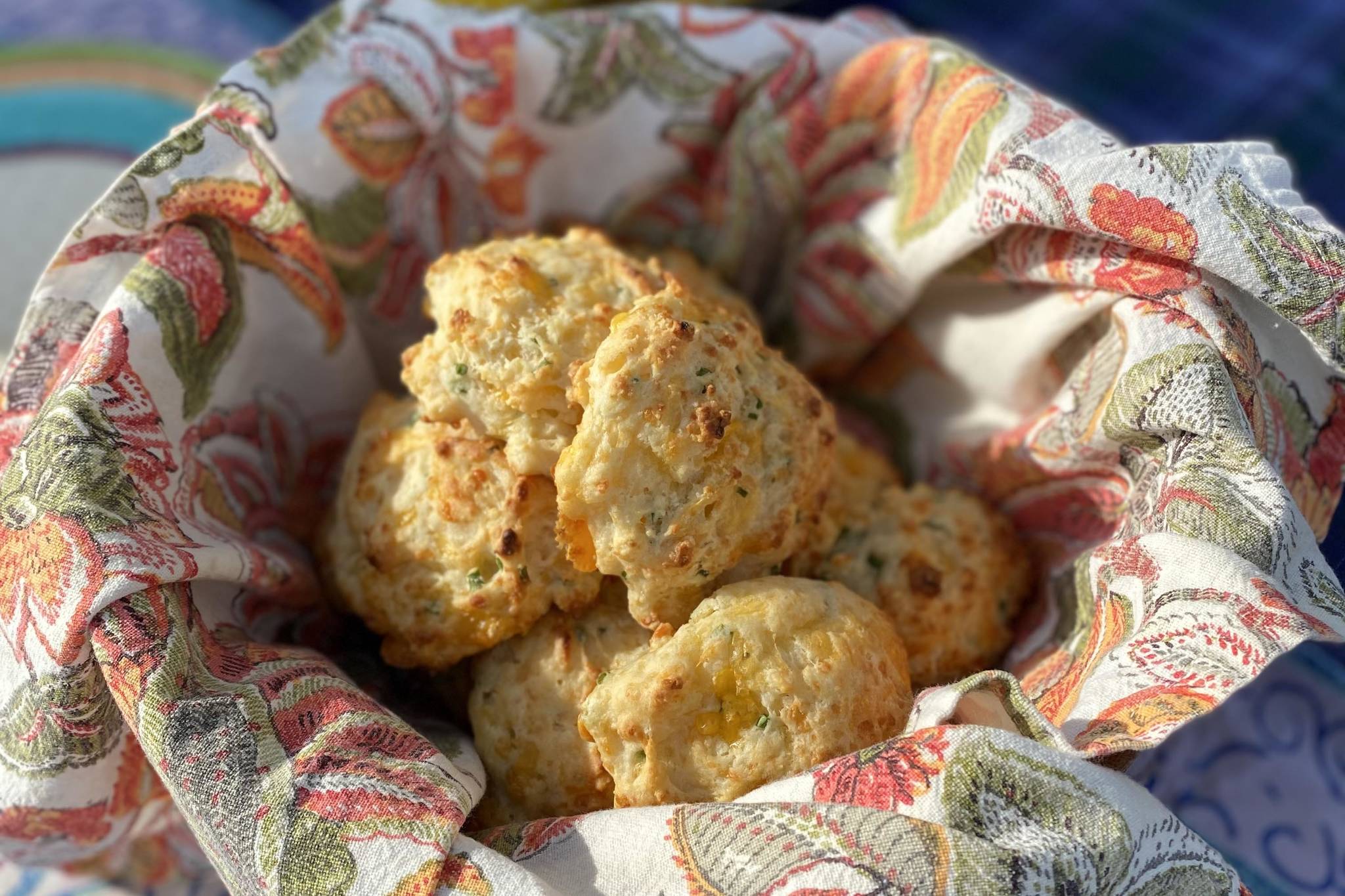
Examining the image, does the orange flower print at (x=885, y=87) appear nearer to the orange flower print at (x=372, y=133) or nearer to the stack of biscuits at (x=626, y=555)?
the stack of biscuits at (x=626, y=555)

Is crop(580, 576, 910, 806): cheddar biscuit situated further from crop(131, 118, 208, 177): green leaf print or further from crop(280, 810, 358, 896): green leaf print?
crop(131, 118, 208, 177): green leaf print

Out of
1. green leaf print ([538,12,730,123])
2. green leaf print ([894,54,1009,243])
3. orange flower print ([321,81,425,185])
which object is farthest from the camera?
green leaf print ([538,12,730,123])

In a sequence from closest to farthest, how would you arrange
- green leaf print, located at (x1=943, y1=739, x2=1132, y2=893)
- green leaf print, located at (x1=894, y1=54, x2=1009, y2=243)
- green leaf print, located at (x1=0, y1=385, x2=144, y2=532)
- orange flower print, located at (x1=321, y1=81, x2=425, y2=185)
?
green leaf print, located at (x1=943, y1=739, x2=1132, y2=893) → green leaf print, located at (x1=0, y1=385, x2=144, y2=532) → green leaf print, located at (x1=894, y1=54, x2=1009, y2=243) → orange flower print, located at (x1=321, y1=81, x2=425, y2=185)

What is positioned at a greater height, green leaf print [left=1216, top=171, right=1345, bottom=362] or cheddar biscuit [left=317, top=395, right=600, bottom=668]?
green leaf print [left=1216, top=171, right=1345, bottom=362]

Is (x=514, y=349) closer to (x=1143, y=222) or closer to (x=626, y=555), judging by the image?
(x=626, y=555)

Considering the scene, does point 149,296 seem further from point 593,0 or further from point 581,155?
point 593,0

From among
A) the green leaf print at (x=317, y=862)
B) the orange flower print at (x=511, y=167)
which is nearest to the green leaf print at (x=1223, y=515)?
the green leaf print at (x=317, y=862)

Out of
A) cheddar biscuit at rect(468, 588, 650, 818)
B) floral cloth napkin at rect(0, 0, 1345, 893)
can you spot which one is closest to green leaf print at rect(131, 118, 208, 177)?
floral cloth napkin at rect(0, 0, 1345, 893)
